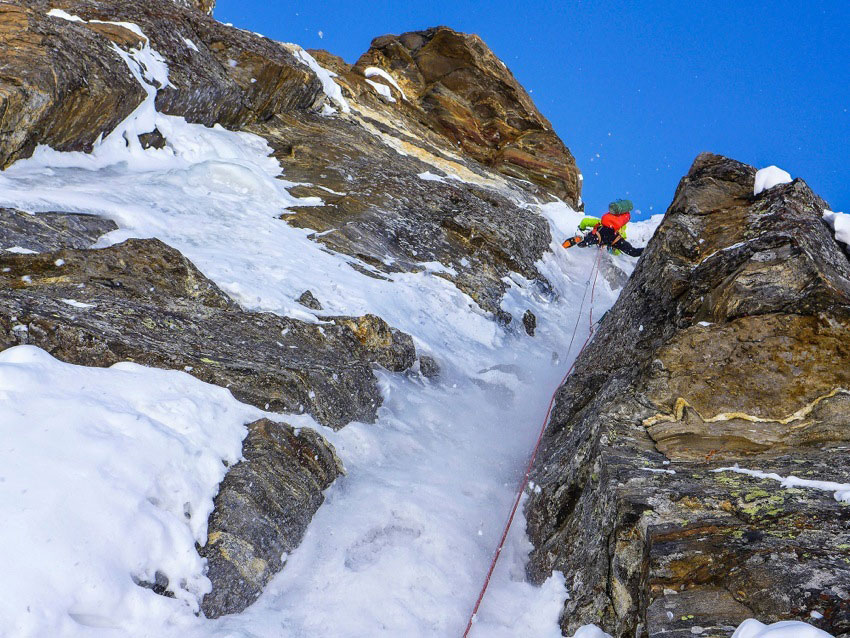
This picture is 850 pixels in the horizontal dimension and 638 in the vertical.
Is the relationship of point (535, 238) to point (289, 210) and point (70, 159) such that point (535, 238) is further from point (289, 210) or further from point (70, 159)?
point (70, 159)

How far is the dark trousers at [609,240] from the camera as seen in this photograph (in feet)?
63.0

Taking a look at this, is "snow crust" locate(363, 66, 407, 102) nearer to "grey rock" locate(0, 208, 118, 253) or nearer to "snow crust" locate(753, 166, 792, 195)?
"grey rock" locate(0, 208, 118, 253)

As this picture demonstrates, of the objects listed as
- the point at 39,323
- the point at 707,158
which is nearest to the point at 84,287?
the point at 39,323

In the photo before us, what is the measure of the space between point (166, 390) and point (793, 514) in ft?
16.1

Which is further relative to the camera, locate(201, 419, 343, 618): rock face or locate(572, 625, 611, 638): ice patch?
locate(201, 419, 343, 618): rock face

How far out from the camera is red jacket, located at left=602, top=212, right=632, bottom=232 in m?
19.2

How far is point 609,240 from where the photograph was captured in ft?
63.3

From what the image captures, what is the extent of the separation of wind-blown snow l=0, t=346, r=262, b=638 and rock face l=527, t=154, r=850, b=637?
2.93 metres

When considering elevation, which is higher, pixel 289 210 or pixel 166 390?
pixel 289 210

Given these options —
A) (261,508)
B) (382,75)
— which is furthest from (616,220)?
(261,508)

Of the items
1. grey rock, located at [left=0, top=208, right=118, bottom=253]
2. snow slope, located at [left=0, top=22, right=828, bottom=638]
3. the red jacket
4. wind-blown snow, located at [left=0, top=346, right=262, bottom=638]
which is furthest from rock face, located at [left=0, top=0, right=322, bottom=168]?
the red jacket

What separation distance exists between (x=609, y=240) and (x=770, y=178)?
11348 mm

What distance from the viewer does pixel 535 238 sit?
17.6 metres

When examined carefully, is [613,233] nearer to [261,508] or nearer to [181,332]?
[181,332]
